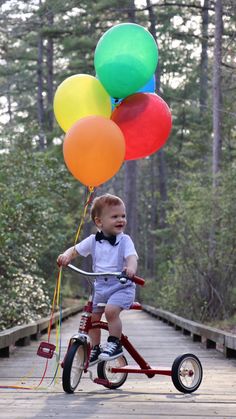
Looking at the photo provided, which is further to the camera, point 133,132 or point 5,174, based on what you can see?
point 5,174

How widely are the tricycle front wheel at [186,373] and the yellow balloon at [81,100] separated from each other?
1909mm

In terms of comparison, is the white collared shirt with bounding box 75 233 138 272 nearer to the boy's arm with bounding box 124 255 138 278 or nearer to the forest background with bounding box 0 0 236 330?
the boy's arm with bounding box 124 255 138 278

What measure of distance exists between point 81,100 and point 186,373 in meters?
2.13

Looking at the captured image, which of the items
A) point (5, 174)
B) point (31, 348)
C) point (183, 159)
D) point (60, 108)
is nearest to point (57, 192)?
point (5, 174)

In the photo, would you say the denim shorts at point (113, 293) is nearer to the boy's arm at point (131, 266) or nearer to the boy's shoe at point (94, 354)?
the boy's arm at point (131, 266)

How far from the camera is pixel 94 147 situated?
537 cm

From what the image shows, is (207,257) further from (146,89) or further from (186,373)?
(186,373)

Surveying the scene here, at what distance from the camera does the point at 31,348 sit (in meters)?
9.23

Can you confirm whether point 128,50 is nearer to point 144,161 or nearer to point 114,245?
point 114,245

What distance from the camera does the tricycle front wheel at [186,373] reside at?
5.18m

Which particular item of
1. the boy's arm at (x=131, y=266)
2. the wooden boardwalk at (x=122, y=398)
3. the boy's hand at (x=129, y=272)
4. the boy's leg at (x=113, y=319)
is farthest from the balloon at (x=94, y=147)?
the wooden boardwalk at (x=122, y=398)

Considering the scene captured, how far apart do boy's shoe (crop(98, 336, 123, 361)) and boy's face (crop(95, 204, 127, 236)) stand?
73cm

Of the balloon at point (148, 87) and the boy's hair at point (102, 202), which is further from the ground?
the balloon at point (148, 87)

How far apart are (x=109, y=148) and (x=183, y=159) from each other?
29785mm
